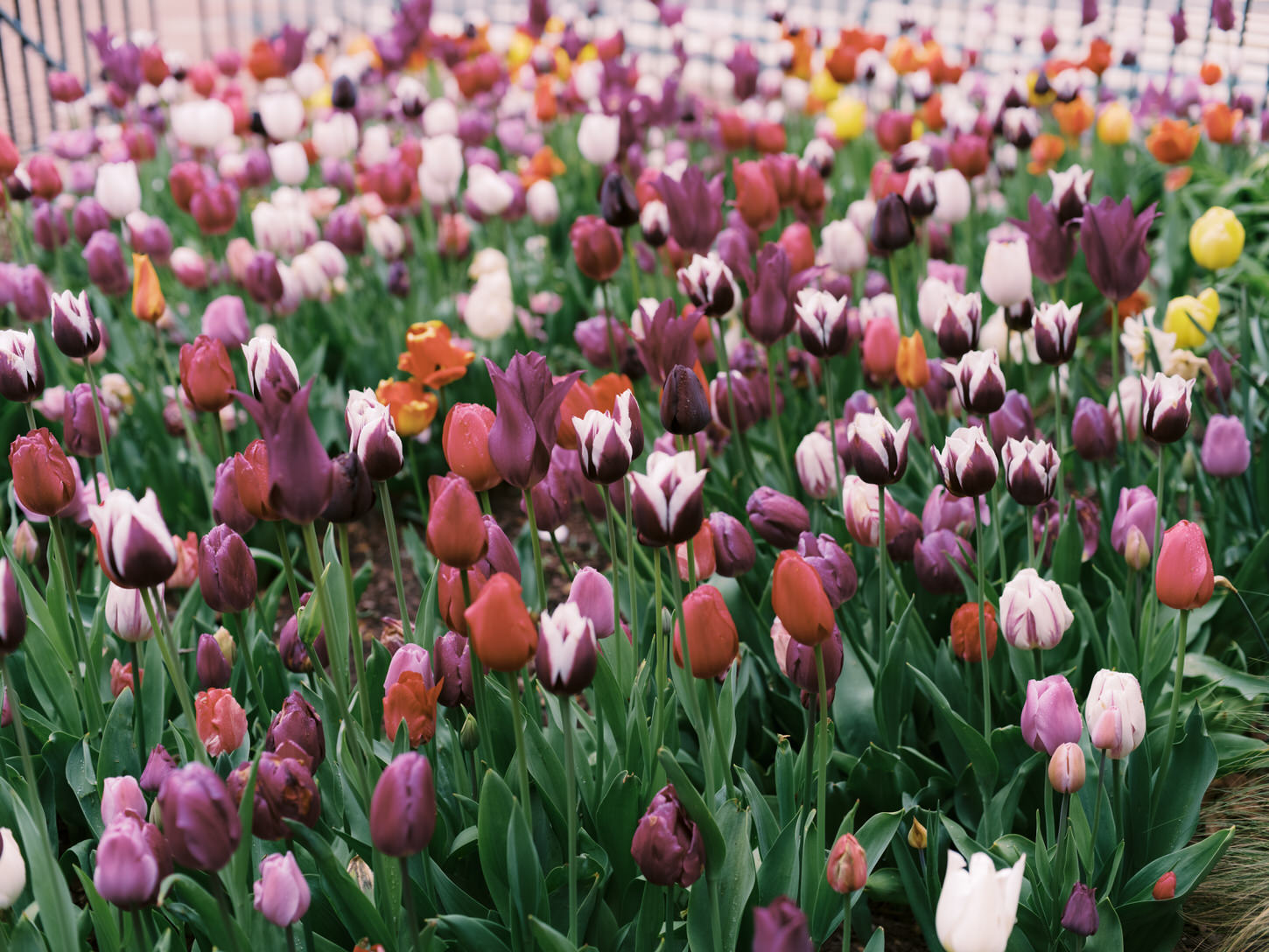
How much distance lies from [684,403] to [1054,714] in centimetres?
62

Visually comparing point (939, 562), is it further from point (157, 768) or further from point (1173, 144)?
point (1173, 144)

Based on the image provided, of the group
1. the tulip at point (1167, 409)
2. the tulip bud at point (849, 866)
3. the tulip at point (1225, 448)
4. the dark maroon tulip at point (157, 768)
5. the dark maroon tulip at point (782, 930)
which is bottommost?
the dark maroon tulip at point (157, 768)

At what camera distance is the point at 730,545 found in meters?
1.81

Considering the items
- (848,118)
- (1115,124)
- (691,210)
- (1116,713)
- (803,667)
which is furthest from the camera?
(848,118)

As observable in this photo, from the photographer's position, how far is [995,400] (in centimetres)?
177

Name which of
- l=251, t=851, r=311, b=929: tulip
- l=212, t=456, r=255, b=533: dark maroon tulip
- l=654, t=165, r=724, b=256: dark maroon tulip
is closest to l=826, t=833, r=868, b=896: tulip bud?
l=251, t=851, r=311, b=929: tulip

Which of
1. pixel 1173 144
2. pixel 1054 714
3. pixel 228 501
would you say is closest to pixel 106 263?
pixel 228 501

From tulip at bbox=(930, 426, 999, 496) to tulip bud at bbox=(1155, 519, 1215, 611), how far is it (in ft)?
0.77

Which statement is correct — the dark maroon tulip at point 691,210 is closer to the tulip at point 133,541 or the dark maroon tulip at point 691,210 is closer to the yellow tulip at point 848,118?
the tulip at point 133,541

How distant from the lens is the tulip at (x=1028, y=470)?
171cm

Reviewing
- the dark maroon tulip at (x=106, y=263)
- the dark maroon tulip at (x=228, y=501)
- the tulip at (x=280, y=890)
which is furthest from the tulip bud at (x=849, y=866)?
the dark maroon tulip at (x=106, y=263)

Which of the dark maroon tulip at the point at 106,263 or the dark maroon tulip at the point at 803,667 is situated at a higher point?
the dark maroon tulip at the point at 106,263

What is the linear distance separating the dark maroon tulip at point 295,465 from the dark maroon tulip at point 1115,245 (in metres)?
1.48

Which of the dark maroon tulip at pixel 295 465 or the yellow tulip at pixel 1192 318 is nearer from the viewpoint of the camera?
the dark maroon tulip at pixel 295 465
